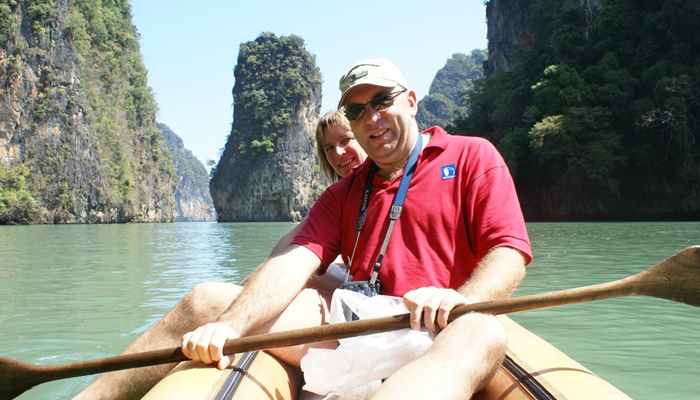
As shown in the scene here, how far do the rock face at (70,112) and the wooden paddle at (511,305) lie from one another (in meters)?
41.5

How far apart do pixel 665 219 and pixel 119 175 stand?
41789 millimetres

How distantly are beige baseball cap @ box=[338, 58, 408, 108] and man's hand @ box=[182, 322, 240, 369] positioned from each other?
36.3 inches

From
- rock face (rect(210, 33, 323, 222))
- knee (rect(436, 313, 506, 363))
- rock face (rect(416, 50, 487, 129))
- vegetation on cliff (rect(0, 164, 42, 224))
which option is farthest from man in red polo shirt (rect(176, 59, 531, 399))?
rock face (rect(416, 50, 487, 129))

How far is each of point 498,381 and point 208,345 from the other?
86 cm

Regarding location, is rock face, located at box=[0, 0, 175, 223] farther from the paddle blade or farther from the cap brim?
the paddle blade

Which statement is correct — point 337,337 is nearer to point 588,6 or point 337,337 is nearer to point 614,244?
point 614,244

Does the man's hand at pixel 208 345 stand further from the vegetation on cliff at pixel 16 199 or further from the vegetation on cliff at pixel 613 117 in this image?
the vegetation on cliff at pixel 16 199

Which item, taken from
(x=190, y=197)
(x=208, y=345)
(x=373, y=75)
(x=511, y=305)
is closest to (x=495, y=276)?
(x=511, y=305)

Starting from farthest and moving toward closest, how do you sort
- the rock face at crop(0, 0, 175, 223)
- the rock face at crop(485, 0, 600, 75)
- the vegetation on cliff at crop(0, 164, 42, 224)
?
1. the rock face at crop(0, 0, 175, 223)
2. the vegetation on cliff at crop(0, 164, 42, 224)
3. the rock face at crop(485, 0, 600, 75)

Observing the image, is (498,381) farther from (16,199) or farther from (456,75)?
(456,75)

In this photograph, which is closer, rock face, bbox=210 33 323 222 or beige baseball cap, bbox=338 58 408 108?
beige baseball cap, bbox=338 58 408 108

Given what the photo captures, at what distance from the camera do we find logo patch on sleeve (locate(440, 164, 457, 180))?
7.46ft

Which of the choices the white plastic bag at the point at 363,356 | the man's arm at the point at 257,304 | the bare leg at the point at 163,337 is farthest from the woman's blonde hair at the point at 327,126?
the white plastic bag at the point at 363,356

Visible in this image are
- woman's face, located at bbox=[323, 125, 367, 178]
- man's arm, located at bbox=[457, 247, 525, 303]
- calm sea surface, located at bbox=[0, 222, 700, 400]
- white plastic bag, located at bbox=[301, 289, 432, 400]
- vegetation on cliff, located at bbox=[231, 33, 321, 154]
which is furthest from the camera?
vegetation on cliff, located at bbox=[231, 33, 321, 154]
